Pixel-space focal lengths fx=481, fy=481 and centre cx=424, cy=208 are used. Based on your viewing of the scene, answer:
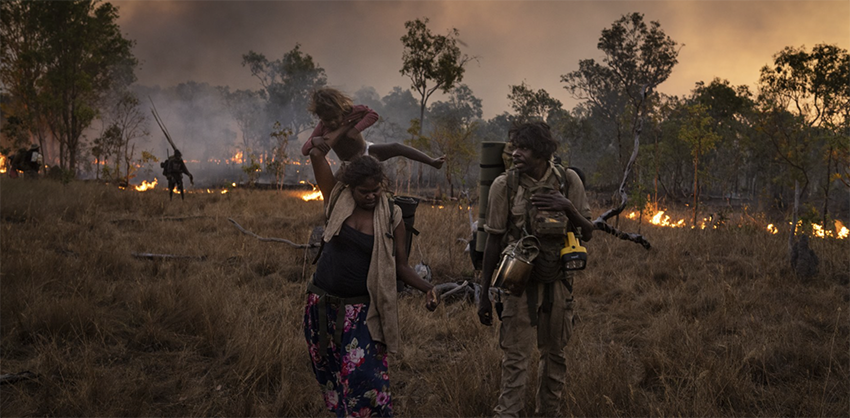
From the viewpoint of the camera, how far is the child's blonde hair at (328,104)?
9.34 feet

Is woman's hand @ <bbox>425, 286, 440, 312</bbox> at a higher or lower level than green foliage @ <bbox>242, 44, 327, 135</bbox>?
lower

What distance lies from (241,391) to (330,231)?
1.60m

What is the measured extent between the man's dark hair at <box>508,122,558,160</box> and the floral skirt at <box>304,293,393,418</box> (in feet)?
3.83

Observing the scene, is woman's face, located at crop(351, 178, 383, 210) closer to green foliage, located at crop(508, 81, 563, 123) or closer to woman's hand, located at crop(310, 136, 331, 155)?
woman's hand, located at crop(310, 136, 331, 155)

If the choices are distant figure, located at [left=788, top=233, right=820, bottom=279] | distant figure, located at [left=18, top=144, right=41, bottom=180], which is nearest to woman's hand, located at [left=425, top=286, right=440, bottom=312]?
distant figure, located at [left=788, top=233, right=820, bottom=279]

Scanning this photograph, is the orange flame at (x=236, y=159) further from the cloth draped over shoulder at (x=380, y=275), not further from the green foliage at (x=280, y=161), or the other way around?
A: the cloth draped over shoulder at (x=380, y=275)

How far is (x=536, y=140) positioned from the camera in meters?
2.52

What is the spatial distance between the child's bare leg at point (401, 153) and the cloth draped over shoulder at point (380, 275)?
812 mm

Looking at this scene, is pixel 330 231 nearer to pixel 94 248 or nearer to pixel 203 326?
pixel 203 326

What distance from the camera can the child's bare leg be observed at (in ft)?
10.6

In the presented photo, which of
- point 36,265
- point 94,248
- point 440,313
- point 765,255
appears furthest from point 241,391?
point 765,255

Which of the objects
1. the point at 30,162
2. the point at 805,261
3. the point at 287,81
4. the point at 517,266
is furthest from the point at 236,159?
the point at 517,266

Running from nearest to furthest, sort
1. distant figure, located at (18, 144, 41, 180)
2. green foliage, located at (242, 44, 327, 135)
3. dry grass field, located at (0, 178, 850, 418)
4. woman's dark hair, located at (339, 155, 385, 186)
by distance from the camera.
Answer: woman's dark hair, located at (339, 155, 385, 186) → dry grass field, located at (0, 178, 850, 418) → distant figure, located at (18, 144, 41, 180) → green foliage, located at (242, 44, 327, 135)

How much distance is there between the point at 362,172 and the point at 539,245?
98 centimetres
